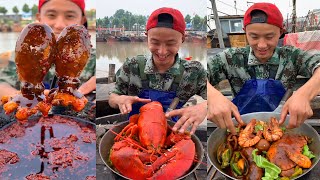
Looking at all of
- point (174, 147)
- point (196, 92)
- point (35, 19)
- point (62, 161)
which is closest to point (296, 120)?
point (196, 92)

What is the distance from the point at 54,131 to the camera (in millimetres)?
1335

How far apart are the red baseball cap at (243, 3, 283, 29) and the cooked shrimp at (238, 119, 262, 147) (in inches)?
19.2

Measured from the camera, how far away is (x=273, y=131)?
166 cm

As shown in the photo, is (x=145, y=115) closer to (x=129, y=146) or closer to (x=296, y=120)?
(x=129, y=146)

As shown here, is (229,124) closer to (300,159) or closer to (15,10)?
(300,159)

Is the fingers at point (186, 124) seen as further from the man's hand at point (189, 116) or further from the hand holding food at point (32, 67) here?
the hand holding food at point (32, 67)

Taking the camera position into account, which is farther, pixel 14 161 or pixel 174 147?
pixel 174 147

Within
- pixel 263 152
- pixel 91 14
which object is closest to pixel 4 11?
pixel 91 14

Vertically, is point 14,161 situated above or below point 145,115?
below

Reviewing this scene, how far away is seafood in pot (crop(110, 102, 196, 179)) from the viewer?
4.63ft

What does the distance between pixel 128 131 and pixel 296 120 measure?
76 centimetres

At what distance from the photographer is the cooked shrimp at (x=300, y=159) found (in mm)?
1565

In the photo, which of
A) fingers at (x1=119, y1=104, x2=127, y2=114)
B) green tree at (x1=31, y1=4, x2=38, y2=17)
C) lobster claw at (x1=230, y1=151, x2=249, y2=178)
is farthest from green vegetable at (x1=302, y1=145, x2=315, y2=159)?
green tree at (x1=31, y1=4, x2=38, y2=17)

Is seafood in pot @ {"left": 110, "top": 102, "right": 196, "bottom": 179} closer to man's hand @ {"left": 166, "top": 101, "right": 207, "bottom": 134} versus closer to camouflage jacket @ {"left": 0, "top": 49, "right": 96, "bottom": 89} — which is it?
man's hand @ {"left": 166, "top": 101, "right": 207, "bottom": 134}
